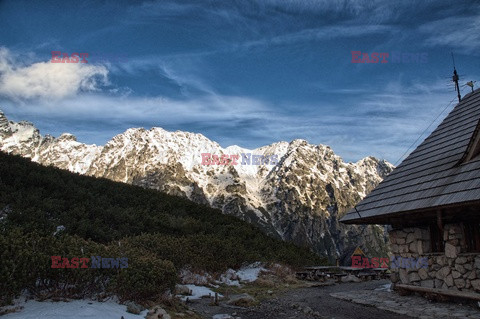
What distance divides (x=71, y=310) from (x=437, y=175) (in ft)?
35.6

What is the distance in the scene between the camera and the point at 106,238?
14.5 metres

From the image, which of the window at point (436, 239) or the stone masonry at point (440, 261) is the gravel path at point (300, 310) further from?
the window at point (436, 239)

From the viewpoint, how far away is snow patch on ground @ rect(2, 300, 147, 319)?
18.0 feet

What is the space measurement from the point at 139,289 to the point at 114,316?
126 cm

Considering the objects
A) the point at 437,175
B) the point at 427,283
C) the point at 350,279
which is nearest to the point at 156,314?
the point at 427,283

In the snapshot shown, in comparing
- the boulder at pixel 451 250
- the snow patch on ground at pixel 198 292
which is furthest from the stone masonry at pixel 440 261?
the snow patch on ground at pixel 198 292

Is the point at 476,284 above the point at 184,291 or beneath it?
above

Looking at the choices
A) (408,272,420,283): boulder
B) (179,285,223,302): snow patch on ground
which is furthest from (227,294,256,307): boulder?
(408,272,420,283): boulder

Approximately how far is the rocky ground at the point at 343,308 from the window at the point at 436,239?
1634 millimetres

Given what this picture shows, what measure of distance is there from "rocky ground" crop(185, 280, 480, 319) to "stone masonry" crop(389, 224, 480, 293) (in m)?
0.59

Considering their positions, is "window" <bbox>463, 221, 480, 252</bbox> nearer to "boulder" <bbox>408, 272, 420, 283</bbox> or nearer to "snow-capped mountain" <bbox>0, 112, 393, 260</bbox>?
"boulder" <bbox>408, 272, 420, 283</bbox>

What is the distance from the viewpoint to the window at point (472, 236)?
9.20 meters

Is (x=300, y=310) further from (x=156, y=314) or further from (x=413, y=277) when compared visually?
(x=156, y=314)

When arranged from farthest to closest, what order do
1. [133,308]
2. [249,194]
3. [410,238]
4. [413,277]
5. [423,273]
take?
[249,194] < [410,238] < [413,277] < [423,273] < [133,308]
